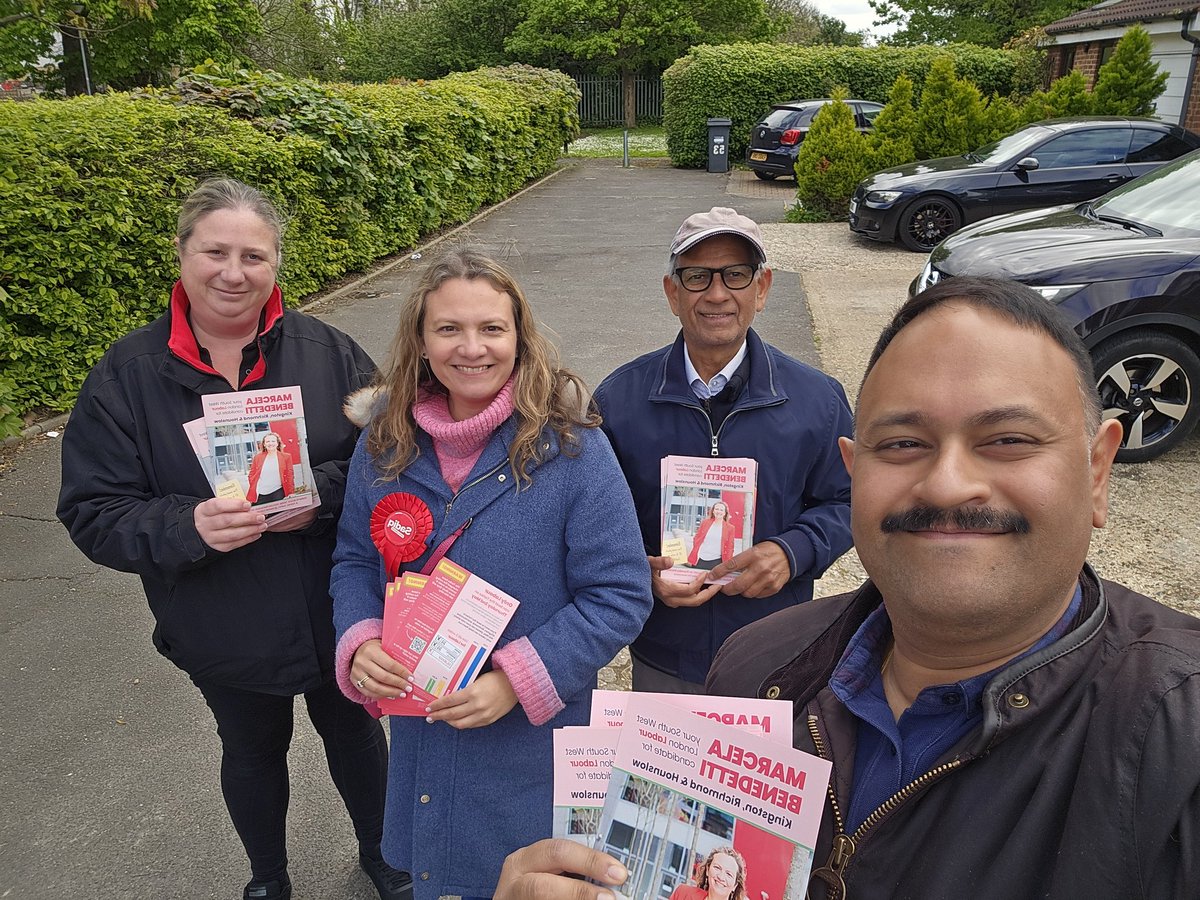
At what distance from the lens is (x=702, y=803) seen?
3.70ft

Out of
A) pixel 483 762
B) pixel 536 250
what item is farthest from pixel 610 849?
pixel 536 250

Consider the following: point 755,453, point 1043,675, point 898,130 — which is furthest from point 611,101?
point 1043,675

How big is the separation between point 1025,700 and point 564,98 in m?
23.9

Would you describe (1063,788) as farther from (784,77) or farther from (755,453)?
(784,77)

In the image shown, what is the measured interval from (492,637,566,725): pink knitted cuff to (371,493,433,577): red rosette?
0.33 m

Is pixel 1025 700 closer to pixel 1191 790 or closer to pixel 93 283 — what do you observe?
pixel 1191 790

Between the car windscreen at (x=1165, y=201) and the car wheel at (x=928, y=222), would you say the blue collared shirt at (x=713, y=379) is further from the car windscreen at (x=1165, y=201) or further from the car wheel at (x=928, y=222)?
the car wheel at (x=928, y=222)

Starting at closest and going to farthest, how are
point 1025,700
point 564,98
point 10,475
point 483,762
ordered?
1. point 1025,700
2. point 483,762
3. point 10,475
4. point 564,98

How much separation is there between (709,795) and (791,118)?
20.4 m

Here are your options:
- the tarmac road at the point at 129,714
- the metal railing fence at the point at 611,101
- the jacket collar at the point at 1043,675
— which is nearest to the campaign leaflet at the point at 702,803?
the jacket collar at the point at 1043,675

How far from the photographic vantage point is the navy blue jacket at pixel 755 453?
2361mm

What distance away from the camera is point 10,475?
581 centimetres

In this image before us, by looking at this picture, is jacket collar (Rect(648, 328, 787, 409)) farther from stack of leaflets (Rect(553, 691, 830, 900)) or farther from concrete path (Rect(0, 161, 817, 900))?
stack of leaflets (Rect(553, 691, 830, 900))

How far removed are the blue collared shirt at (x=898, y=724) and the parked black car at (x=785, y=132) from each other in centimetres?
1932
